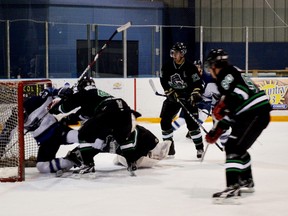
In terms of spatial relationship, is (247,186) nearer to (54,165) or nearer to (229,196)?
(229,196)

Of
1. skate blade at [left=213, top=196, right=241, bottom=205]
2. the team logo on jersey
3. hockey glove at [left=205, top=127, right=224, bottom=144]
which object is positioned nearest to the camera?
skate blade at [left=213, top=196, right=241, bottom=205]

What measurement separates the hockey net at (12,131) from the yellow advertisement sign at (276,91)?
517 cm

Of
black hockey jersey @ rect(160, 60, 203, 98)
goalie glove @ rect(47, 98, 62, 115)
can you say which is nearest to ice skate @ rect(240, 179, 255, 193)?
goalie glove @ rect(47, 98, 62, 115)

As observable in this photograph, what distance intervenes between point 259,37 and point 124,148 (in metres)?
6.11

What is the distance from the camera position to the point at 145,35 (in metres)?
9.41

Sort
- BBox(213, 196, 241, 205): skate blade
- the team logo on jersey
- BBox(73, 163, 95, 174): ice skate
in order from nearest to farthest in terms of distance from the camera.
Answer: BBox(213, 196, 241, 205): skate blade < BBox(73, 163, 95, 174): ice skate < the team logo on jersey

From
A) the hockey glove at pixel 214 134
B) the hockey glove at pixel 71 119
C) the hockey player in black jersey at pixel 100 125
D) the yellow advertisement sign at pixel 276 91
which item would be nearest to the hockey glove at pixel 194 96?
the hockey player in black jersey at pixel 100 125

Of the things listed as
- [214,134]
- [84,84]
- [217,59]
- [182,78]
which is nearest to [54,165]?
[84,84]

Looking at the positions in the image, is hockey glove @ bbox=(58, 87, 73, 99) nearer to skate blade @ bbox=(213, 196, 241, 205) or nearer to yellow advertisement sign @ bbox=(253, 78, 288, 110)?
skate blade @ bbox=(213, 196, 241, 205)

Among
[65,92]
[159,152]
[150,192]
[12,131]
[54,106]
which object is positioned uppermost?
[65,92]

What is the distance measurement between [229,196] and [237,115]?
0.49 m

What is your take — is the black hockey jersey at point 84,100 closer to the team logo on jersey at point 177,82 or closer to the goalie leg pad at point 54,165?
the goalie leg pad at point 54,165

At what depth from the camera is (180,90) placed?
586cm

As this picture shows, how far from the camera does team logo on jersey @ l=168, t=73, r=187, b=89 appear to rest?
5824 millimetres
